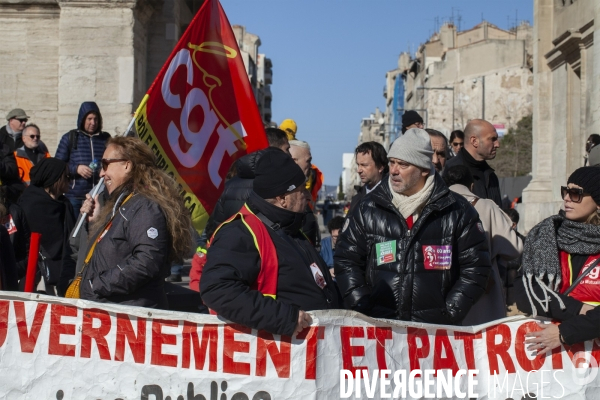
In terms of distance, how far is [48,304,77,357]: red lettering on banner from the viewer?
4254mm

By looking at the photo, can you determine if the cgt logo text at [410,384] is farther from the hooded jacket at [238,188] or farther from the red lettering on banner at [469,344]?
the hooded jacket at [238,188]

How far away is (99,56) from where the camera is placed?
37.2ft

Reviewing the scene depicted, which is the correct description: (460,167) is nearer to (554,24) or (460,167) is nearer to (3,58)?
(3,58)

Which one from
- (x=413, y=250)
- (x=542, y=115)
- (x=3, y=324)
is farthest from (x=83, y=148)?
(x=542, y=115)

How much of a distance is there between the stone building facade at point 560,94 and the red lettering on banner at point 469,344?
1239 cm

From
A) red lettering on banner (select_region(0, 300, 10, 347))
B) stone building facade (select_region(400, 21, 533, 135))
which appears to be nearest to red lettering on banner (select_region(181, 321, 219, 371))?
red lettering on banner (select_region(0, 300, 10, 347))

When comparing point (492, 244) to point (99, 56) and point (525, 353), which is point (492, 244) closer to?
point (525, 353)

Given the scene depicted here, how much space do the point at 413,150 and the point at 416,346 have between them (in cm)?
105

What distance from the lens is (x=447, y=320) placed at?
4.48 metres

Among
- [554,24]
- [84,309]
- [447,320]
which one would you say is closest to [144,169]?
[84,309]

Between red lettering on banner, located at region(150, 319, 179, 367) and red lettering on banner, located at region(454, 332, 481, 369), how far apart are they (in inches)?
53.6

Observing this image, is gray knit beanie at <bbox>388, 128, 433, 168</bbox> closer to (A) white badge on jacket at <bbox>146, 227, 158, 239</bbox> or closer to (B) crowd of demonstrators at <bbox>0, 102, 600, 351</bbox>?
(B) crowd of demonstrators at <bbox>0, 102, 600, 351</bbox>

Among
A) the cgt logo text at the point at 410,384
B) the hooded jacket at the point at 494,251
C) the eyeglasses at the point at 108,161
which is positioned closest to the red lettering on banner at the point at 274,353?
the cgt logo text at the point at 410,384

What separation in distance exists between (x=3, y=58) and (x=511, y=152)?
46.0 m
